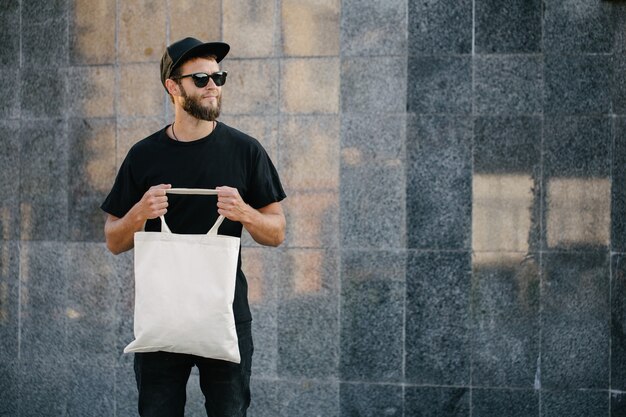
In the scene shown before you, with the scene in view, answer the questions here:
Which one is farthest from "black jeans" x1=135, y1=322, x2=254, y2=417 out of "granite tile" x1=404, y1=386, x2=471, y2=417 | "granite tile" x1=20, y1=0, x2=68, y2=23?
"granite tile" x1=20, y1=0, x2=68, y2=23

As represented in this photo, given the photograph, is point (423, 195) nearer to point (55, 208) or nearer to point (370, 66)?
point (370, 66)

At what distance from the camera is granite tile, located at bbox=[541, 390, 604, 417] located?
5461mm

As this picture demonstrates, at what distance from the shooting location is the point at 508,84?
551cm

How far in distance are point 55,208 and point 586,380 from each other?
423 cm

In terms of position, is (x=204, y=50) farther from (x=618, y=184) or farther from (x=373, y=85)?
(x=618, y=184)

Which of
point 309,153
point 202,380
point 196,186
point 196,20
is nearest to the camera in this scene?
point 196,186

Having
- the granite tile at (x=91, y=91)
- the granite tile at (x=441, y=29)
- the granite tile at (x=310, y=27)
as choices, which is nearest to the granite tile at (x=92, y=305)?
the granite tile at (x=91, y=91)

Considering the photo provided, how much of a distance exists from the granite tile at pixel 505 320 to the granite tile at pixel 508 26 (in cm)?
150

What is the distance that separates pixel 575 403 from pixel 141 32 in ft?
14.0

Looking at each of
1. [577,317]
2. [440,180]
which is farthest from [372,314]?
[577,317]

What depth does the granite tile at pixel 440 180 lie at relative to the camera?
18.2ft

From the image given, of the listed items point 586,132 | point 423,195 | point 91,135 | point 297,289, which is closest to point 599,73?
point 586,132

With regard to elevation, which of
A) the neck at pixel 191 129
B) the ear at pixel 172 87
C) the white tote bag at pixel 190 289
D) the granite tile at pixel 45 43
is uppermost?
the granite tile at pixel 45 43

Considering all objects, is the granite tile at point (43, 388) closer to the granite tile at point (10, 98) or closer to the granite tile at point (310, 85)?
the granite tile at point (10, 98)
